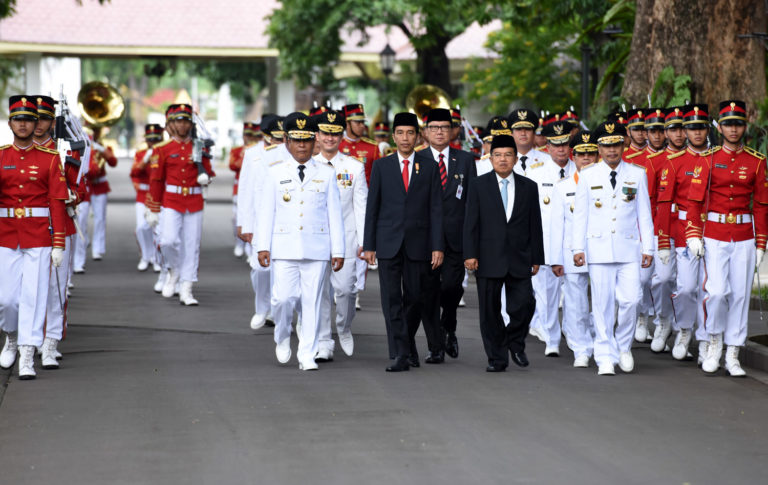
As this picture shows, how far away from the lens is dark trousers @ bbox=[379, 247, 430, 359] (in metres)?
11.0

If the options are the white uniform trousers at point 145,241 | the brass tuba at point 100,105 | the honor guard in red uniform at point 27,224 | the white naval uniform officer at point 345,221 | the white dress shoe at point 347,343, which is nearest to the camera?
the honor guard in red uniform at point 27,224

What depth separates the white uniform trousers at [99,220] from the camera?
70.3ft

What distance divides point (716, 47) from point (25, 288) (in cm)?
1004

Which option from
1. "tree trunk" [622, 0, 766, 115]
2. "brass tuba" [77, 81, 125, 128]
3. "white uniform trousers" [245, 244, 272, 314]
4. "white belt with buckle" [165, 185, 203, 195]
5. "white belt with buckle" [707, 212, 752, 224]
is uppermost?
"tree trunk" [622, 0, 766, 115]

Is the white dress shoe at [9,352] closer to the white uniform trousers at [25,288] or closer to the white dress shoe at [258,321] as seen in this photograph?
the white uniform trousers at [25,288]

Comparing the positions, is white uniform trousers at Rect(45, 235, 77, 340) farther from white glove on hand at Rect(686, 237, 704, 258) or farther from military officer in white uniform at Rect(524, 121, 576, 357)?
white glove on hand at Rect(686, 237, 704, 258)

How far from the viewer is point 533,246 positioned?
11.2m

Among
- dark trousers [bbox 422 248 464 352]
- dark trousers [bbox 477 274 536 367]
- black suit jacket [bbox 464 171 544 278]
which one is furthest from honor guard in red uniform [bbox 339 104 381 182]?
dark trousers [bbox 477 274 536 367]

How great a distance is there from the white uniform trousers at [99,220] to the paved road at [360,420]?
28.8 feet

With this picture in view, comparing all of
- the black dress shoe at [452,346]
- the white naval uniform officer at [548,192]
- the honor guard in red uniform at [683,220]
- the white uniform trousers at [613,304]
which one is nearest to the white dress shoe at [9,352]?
the black dress shoe at [452,346]

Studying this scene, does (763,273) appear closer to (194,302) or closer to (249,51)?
(194,302)

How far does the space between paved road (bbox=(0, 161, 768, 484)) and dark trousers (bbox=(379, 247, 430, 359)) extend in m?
0.40

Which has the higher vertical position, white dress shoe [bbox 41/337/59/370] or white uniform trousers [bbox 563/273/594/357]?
white uniform trousers [bbox 563/273/594/357]

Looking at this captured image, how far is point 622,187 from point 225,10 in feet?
108
